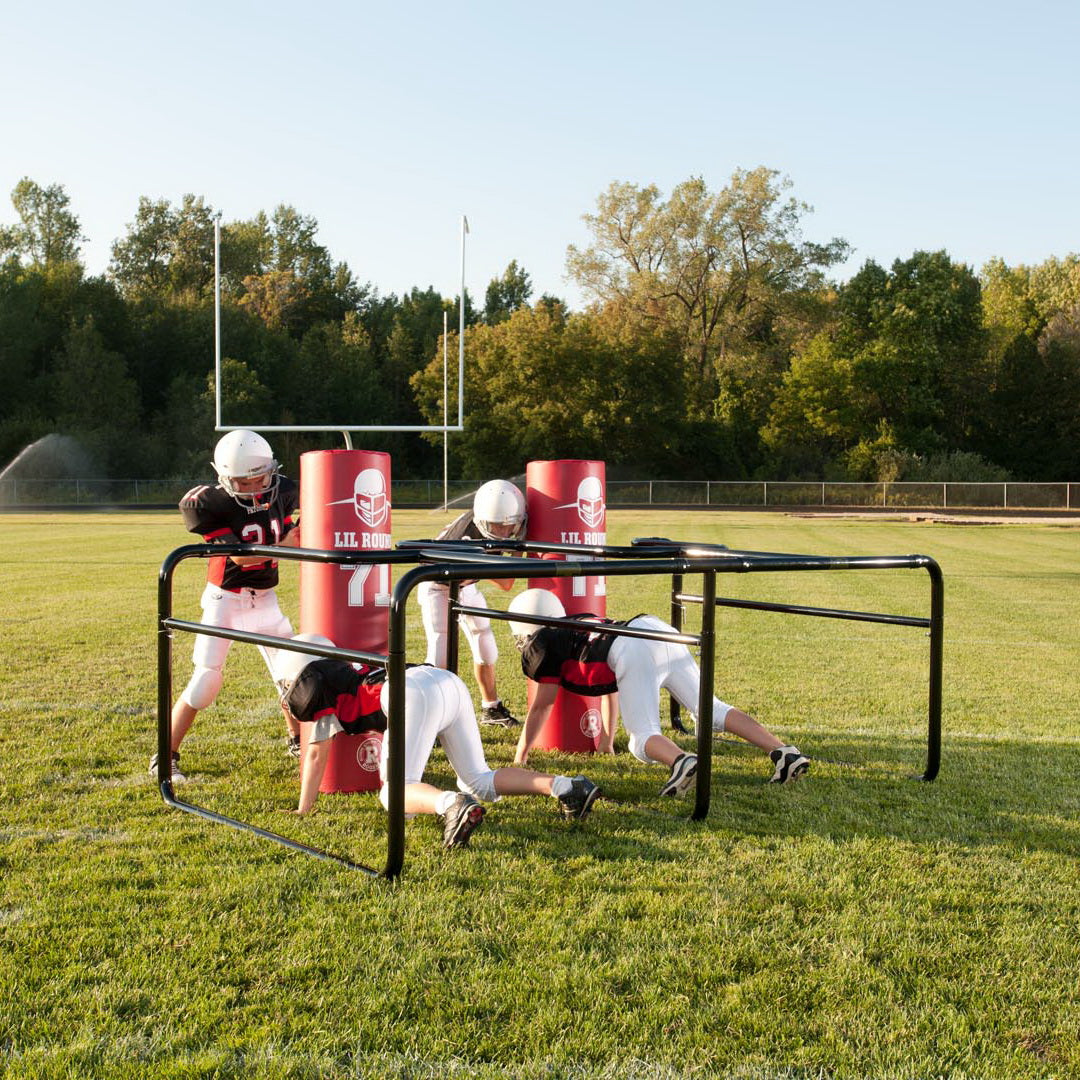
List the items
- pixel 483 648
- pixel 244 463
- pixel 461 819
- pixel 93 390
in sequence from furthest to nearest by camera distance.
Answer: pixel 93 390, pixel 483 648, pixel 244 463, pixel 461 819

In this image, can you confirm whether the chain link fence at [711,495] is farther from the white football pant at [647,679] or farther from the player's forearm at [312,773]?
the player's forearm at [312,773]

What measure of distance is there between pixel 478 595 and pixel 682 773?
2260 millimetres

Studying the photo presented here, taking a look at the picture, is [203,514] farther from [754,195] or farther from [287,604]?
[754,195]

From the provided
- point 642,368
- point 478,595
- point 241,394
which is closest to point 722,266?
point 642,368

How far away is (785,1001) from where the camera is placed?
2.71 meters

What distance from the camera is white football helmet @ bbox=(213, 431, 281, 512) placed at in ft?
16.4

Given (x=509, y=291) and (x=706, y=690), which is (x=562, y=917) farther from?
(x=509, y=291)

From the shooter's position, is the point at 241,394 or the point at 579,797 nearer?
the point at 579,797

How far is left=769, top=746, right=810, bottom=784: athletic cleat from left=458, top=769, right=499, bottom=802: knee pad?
1.23 metres

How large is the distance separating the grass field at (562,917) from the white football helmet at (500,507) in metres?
1.14

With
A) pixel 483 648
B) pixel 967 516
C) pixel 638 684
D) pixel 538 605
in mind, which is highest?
pixel 538 605

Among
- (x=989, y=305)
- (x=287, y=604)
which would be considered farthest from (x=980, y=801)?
(x=989, y=305)

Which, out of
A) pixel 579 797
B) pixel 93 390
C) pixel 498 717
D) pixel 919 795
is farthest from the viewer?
pixel 93 390

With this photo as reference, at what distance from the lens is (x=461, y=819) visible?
3.73 meters
